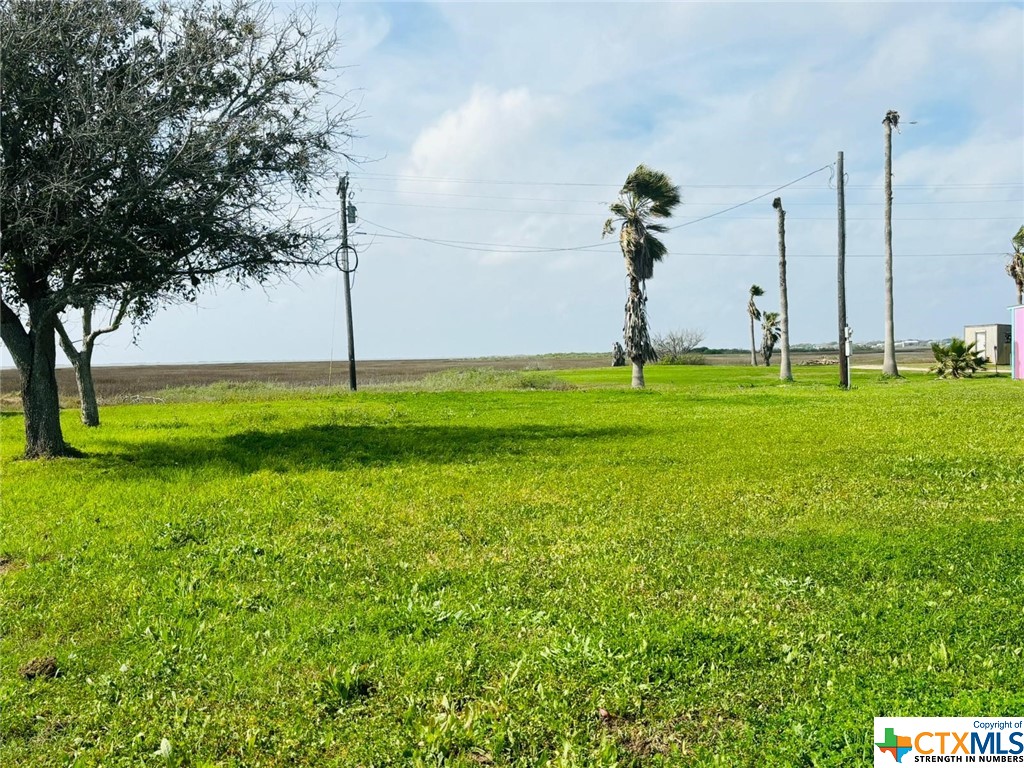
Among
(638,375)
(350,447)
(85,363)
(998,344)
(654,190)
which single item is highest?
(654,190)

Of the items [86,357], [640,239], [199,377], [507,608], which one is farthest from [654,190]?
[199,377]

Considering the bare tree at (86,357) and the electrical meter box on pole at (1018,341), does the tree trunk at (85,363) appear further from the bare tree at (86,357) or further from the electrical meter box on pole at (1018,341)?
the electrical meter box on pole at (1018,341)

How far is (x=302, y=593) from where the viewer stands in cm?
721

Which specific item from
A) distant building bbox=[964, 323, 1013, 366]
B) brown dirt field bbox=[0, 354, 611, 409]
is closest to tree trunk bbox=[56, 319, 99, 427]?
brown dirt field bbox=[0, 354, 611, 409]

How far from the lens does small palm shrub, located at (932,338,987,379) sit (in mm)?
40844

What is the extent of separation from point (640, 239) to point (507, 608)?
1415 inches

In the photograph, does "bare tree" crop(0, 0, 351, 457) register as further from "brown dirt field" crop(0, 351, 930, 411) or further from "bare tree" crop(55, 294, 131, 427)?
"brown dirt field" crop(0, 351, 930, 411)

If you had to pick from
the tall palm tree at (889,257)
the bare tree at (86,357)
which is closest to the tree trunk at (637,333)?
the tall palm tree at (889,257)

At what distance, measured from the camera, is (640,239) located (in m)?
40.8

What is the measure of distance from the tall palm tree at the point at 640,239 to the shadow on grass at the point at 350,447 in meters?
21.0

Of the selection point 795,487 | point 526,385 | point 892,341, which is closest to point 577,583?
point 795,487

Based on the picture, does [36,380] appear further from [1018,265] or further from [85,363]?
[1018,265]

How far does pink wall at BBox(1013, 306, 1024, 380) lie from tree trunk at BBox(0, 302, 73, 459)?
133 feet

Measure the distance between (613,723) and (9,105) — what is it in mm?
14437
